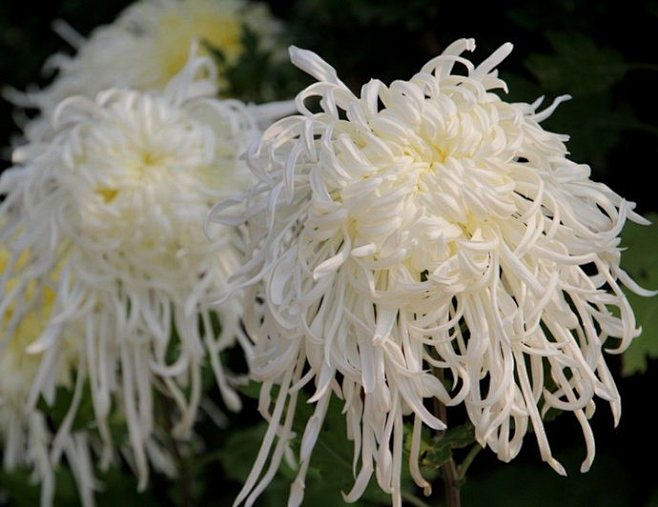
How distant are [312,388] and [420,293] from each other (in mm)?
494

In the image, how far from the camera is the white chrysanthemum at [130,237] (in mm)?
1177

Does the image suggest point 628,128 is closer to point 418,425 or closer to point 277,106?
point 277,106

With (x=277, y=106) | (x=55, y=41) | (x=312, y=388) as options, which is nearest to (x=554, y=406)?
(x=312, y=388)

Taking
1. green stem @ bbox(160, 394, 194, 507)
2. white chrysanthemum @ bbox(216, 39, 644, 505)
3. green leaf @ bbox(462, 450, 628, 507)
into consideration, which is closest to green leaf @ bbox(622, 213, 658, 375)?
white chrysanthemum @ bbox(216, 39, 644, 505)

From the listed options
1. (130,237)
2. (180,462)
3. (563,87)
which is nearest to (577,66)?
(563,87)

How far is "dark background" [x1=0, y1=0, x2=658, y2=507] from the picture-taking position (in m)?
1.26

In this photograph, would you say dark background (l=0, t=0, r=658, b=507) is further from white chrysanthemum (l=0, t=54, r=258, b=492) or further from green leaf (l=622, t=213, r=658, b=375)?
white chrysanthemum (l=0, t=54, r=258, b=492)

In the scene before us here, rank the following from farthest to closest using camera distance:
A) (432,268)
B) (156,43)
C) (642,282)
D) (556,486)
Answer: (156,43) < (556,486) < (642,282) < (432,268)

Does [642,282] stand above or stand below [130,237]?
below

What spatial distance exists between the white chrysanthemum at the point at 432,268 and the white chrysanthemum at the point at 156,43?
Result: 2.66ft

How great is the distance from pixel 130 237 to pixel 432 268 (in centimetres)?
46

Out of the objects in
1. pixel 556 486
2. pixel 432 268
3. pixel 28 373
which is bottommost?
pixel 556 486

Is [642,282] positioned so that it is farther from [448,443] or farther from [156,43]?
[156,43]

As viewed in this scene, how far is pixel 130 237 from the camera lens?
117 centimetres
